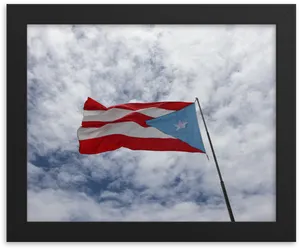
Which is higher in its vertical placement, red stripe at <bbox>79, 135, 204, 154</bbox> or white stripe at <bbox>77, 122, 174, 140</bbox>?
white stripe at <bbox>77, 122, 174, 140</bbox>

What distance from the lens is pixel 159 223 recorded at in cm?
445

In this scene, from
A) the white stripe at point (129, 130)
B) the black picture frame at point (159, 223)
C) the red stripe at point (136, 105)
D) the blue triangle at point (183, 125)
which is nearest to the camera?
the black picture frame at point (159, 223)

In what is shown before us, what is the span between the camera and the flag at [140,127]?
4602 mm

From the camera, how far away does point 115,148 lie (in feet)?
15.4

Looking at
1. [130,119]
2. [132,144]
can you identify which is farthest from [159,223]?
[130,119]

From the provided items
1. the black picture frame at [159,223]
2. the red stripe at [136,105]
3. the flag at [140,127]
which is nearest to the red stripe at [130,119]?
the flag at [140,127]

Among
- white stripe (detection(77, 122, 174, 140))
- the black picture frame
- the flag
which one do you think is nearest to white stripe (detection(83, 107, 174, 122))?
the flag

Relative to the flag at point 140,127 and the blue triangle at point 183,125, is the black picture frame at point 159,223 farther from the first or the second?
the blue triangle at point 183,125

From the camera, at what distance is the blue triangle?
186 inches

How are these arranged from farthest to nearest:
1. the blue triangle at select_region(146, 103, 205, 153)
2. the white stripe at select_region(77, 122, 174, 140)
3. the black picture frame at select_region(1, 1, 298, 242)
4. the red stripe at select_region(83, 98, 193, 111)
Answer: the white stripe at select_region(77, 122, 174, 140), the blue triangle at select_region(146, 103, 205, 153), the red stripe at select_region(83, 98, 193, 111), the black picture frame at select_region(1, 1, 298, 242)

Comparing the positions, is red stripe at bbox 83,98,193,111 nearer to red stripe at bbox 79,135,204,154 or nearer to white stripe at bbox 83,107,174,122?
white stripe at bbox 83,107,174,122

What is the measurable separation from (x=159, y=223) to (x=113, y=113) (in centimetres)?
94

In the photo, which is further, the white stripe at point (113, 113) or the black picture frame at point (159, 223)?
the white stripe at point (113, 113)
